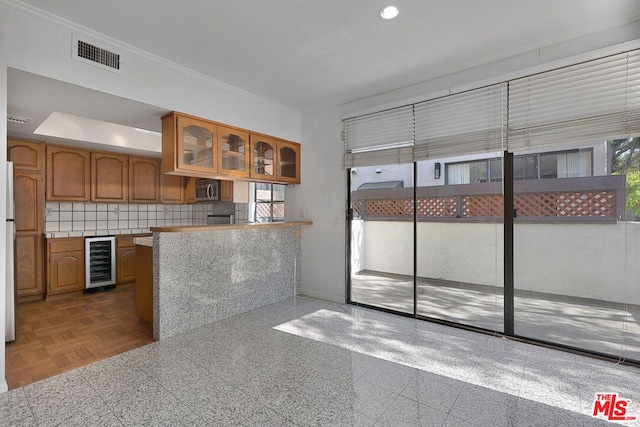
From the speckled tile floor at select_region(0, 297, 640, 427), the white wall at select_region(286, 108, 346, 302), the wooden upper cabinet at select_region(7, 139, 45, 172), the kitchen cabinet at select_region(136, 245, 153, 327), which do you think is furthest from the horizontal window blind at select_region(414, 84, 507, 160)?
the wooden upper cabinet at select_region(7, 139, 45, 172)

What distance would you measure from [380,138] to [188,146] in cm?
208

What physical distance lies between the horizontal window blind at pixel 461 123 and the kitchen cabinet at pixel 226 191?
289cm

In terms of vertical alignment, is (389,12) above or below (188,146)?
above

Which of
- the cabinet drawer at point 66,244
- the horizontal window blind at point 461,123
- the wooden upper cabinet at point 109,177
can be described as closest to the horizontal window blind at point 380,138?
the horizontal window blind at point 461,123

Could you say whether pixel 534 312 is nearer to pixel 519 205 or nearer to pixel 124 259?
pixel 519 205

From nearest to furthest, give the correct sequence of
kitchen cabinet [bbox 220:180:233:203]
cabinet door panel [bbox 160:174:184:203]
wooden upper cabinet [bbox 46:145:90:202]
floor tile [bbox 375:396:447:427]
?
floor tile [bbox 375:396:447:427] < wooden upper cabinet [bbox 46:145:90:202] < kitchen cabinet [bbox 220:180:233:203] < cabinet door panel [bbox 160:174:184:203]

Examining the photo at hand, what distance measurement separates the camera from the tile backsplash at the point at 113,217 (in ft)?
14.7

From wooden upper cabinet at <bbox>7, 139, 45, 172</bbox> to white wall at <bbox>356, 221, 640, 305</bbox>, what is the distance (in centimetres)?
455

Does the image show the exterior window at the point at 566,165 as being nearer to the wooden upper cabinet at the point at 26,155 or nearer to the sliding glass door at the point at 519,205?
the sliding glass door at the point at 519,205

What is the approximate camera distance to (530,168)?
2748 mm

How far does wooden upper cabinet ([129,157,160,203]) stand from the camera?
4.98m

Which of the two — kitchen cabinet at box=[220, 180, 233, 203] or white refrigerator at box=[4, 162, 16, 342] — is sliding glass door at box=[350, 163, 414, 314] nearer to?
kitchen cabinet at box=[220, 180, 233, 203]

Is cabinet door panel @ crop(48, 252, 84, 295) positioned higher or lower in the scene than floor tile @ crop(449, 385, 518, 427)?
higher

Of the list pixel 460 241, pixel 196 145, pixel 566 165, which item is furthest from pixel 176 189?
pixel 566 165
